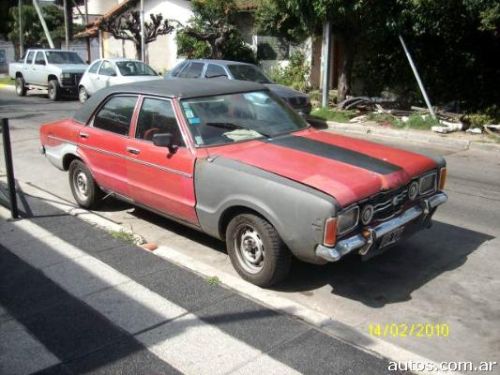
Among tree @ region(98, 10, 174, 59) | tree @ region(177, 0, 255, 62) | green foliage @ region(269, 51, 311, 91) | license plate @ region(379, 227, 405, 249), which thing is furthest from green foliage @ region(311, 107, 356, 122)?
tree @ region(98, 10, 174, 59)

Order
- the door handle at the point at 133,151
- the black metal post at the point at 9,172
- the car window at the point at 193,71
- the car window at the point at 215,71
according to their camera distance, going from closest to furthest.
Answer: the door handle at the point at 133,151 → the black metal post at the point at 9,172 → the car window at the point at 215,71 → the car window at the point at 193,71

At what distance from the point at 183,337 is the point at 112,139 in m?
2.79

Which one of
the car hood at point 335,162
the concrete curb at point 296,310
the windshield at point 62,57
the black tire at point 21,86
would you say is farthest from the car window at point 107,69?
the car hood at point 335,162

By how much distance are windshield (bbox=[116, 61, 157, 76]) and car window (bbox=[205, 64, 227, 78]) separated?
4.34 meters

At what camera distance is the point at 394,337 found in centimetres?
387

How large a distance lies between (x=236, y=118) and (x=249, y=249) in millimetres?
1362

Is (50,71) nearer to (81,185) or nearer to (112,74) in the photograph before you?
(112,74)

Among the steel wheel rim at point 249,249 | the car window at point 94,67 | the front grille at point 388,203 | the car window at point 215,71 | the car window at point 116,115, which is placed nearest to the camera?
the front grille at point 388,203

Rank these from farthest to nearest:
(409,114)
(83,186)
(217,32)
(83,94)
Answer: (217,32)
(83,94)
(409,114)
(83,186)

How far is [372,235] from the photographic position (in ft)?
13.8

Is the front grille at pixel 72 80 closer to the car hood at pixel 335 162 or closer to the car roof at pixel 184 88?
the car roof at pixel 184 88

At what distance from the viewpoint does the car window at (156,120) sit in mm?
5156

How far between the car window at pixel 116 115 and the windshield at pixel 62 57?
16.8 meters

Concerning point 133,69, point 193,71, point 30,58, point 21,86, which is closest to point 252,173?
point 193,71
